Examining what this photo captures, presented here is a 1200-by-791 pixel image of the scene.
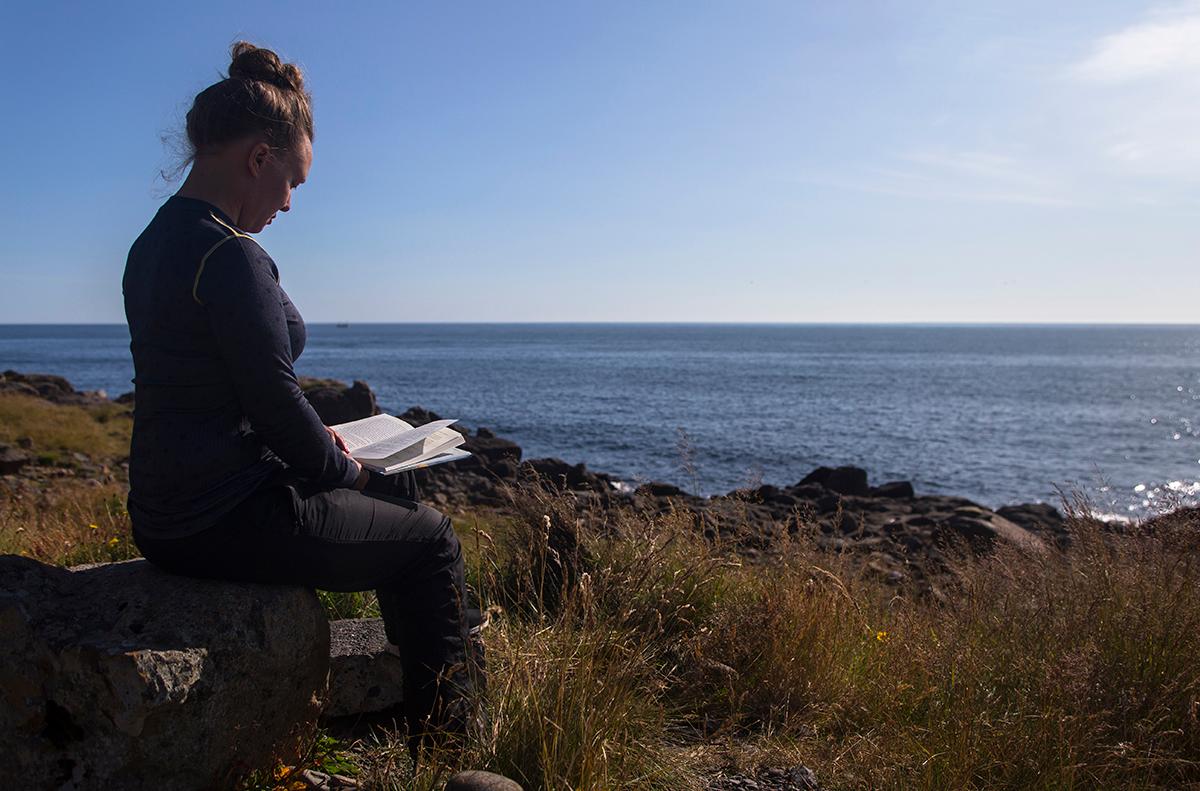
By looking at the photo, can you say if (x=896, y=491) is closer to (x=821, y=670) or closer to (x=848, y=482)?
(x=848, y=482)

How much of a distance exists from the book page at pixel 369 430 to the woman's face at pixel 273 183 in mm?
795

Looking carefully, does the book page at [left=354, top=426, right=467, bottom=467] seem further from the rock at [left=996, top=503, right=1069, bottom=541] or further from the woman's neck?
the rock at [left=996, top=503, right=1069, bottom=541]

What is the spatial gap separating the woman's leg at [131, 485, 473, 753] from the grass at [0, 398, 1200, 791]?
284mm

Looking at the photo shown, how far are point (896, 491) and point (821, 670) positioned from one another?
702 inches

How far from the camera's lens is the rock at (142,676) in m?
2.65

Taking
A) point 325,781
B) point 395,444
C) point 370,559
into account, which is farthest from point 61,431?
point 370,559

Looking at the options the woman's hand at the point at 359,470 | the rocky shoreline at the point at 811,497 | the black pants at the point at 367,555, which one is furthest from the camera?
the rocky shoreline at the point at 811,497

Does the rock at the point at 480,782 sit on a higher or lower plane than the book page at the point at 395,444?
lower

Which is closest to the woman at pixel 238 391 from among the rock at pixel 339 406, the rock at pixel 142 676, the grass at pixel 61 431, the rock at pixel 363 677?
the rock at pixel 142 676

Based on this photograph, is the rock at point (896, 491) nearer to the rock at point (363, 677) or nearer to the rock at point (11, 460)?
the rock at point (11, 460)

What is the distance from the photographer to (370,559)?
299cm

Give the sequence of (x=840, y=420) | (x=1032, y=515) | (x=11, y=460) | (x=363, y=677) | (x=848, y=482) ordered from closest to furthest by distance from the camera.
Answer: (x=363, y=677) → (x=11, y=460) → (x=1032, y=515) → (x=848, y=482) → (x=840, y=420)

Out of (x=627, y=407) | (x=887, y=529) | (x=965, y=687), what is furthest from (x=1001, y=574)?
(x=627, y=407)

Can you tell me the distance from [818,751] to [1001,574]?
2007mm
